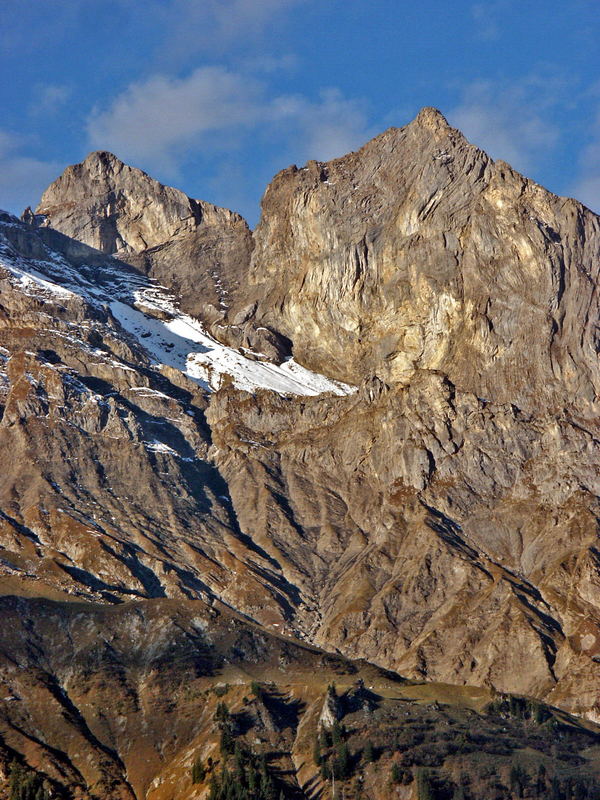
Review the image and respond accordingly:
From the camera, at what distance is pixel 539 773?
197m

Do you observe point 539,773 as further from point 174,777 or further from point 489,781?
point 174,777

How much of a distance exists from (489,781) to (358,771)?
61.7 ft

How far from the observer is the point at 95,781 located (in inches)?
7702

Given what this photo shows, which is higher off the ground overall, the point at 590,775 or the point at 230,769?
the point at 590,775

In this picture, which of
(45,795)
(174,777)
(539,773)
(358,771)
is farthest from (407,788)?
(45,795)

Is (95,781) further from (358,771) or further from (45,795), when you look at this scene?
(358,771)

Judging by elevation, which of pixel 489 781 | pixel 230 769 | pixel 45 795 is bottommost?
pixel 45 795

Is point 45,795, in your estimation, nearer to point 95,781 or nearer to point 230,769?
point 95,781

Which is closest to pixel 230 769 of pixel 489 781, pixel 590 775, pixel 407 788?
pixel 407 788

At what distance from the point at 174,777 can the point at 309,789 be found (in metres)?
20.2

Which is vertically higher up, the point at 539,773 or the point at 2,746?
the point at 539,773

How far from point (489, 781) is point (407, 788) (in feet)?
39.6

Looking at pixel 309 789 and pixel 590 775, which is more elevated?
pixel 590 775

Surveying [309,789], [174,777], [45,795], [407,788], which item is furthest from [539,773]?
[45,795]
